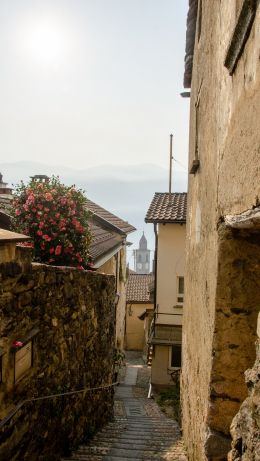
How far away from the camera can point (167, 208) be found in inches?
599

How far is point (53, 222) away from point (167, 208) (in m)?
8.97

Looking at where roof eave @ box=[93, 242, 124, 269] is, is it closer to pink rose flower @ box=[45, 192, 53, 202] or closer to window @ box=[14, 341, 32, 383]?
pink rose flower @ box=[45, 192, 53, 202]

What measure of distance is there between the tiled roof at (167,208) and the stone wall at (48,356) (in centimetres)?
693

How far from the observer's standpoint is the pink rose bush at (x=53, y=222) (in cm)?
661

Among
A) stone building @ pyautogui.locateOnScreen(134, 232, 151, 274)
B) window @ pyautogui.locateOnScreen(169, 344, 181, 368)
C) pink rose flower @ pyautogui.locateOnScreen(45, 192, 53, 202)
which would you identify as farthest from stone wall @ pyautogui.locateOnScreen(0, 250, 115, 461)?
stone building @ pyautogui.locateOnScreen(134, 232, 151, 274)

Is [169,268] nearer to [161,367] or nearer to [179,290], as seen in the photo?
[179,290]

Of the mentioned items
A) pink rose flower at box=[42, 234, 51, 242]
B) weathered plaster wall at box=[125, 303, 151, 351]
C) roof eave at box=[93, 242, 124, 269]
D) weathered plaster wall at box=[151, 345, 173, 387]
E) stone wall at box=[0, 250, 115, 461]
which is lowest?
weathered plaster wall at box=[125, 303, 151, 351]

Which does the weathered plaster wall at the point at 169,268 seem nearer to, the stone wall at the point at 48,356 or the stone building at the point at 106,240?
→ the stone building at the point at 106,240

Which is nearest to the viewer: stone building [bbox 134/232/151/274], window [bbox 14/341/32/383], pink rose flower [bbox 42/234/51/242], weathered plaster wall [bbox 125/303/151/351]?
window [bbox 14/341/32/383]

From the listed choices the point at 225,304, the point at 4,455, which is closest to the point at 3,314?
the point at 4,455

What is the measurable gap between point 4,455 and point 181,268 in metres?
11.2

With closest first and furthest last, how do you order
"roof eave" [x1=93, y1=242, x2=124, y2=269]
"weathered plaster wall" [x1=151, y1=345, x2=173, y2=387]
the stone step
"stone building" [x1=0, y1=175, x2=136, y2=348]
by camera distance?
1. the stone step
2. "stone building" [x1=0, y1=175, x2=136, y2=348]
3. "roof eave" [x1=93, y1=242, x2=124, y2=269]
4. "weathered plaster wall" [x1=151, y1=345, x2=173, y2=387]

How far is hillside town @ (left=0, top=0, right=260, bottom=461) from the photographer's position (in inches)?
105

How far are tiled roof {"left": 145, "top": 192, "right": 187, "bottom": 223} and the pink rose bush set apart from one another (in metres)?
7.24
